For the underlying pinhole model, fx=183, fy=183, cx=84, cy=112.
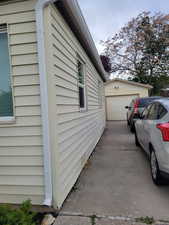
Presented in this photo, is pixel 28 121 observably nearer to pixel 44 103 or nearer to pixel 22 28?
pixel 44 103

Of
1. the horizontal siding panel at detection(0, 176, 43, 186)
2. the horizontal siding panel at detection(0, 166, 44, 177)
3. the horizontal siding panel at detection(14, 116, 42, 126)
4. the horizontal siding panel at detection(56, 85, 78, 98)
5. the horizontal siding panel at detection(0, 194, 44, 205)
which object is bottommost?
the horizontal siding panel at detection(0, 194, 44, 205)

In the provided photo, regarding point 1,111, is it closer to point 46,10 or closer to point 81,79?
point 46,10

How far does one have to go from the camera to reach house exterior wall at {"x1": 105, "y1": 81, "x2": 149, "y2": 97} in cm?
1538

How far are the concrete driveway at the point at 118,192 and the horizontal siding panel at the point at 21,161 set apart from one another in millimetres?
783

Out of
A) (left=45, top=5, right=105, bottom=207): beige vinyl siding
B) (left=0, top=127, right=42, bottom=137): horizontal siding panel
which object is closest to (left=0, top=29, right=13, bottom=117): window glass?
(left=0, top=127, right=42, bottom=137): horizontal siding panel

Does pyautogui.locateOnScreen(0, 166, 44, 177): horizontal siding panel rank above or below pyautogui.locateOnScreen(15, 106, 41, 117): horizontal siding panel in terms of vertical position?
below

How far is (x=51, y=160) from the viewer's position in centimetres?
255

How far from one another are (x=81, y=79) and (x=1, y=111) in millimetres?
2719

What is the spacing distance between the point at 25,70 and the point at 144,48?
20964 millimetres

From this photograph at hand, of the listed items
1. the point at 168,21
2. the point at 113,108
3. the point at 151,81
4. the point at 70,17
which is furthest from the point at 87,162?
the point at 168,21

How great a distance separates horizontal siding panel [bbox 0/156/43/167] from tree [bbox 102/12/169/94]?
20.8 metres

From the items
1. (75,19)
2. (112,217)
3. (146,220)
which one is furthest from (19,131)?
(75,19)

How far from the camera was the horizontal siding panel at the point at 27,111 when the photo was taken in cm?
260

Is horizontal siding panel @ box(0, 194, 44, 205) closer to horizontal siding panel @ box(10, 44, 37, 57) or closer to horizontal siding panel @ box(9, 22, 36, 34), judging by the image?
horizontal siding panel @ box(10, 44, 37, 57)
